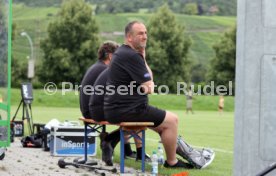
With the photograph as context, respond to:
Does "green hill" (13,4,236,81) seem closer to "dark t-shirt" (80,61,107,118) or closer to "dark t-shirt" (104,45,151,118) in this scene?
"dark t-shirt" (80,61,107,118)

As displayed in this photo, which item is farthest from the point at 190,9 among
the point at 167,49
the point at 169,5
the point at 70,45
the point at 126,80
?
the point at 126,80

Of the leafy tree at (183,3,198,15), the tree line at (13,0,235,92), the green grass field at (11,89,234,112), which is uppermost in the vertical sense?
the leafy tree at (183,3,198,15)

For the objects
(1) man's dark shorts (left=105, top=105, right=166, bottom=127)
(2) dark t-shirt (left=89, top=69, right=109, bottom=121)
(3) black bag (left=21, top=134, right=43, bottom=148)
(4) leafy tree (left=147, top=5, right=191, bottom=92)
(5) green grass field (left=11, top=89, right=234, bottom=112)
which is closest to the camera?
(1) man's dark shorts (left=105, top=105, right=166, bottom=127)

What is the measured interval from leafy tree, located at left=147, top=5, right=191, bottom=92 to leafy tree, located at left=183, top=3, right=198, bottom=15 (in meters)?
86.8

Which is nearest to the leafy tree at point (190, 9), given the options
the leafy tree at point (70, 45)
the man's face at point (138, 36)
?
the leafy tree at point (70, 45)

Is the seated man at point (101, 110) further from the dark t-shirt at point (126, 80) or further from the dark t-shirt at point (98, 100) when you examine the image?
the dark t-shirt at point (126, 80)

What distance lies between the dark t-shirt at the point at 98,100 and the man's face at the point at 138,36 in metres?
1.08

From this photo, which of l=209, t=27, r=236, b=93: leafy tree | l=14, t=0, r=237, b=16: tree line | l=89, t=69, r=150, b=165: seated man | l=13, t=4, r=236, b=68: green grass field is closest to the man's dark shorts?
l=89, t=69, r=150, b=165: seated man

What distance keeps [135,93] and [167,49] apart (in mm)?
74458

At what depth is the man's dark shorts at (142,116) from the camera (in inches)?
374

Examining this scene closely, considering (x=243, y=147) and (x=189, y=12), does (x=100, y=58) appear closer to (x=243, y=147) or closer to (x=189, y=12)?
(x=243, y=147)

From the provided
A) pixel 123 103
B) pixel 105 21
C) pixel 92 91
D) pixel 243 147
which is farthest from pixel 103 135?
pixel 105 21

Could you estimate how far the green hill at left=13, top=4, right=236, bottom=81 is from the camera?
13512 cm

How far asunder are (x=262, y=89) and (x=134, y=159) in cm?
616
